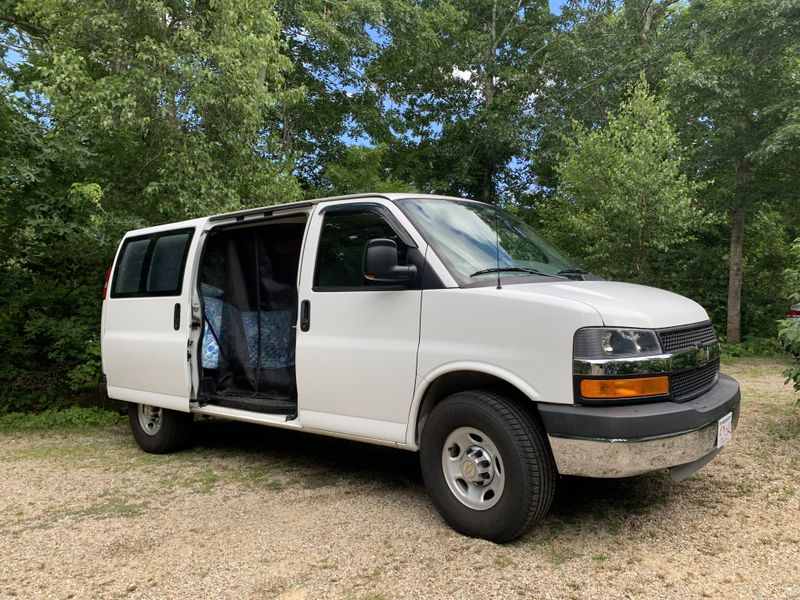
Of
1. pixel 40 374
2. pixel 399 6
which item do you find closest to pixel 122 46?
pixel 40 374

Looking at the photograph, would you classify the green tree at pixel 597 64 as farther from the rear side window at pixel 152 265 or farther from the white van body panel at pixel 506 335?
the white van body panel at pixel 506 335

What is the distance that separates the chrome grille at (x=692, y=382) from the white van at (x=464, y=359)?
2cm

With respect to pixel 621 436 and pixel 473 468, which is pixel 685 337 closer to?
pixel 621 436

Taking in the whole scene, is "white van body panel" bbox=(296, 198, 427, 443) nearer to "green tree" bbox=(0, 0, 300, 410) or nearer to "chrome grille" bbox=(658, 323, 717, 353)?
"chrome grille" bbox=(658, 323, 717, 353)

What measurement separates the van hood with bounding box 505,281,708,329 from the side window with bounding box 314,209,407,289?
3.56 ft

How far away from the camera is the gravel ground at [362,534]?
9.70ft

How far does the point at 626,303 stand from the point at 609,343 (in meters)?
0.34

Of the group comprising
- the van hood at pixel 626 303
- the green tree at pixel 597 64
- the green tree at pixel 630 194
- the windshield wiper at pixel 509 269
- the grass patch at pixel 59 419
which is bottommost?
the grass patch at pixel 59 419

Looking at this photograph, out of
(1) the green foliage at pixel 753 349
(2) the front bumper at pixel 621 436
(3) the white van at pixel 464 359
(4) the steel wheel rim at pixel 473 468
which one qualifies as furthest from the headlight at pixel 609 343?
(1) the green foliage at pixel 753 349

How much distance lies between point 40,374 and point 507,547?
747cm

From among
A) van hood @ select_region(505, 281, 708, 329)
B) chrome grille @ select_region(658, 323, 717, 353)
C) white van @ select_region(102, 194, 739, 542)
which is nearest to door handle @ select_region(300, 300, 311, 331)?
white van @ select_region(102, 194, 739, 542)

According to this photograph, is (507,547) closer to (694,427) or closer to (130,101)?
→ (694,427)

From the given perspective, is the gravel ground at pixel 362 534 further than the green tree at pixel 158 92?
No

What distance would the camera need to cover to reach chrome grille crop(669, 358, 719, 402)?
329 cm
